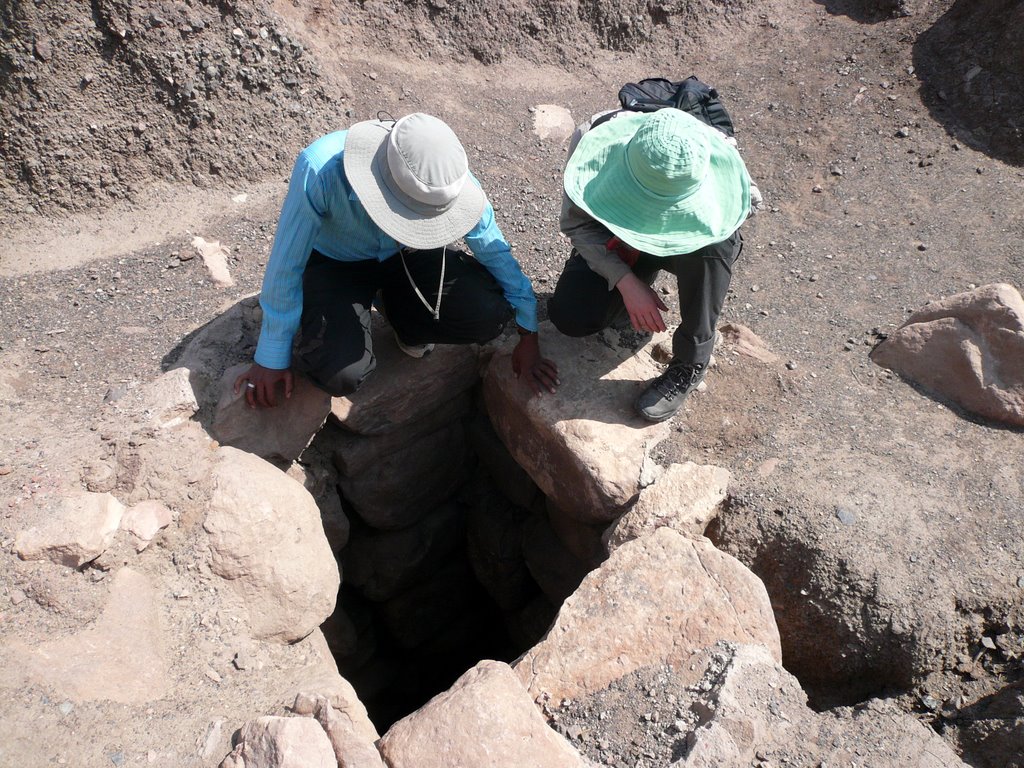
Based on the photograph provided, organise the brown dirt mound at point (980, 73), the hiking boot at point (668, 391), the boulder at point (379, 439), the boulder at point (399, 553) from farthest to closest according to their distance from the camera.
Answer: the brown dirt mound at point (980, 73) → the boulder at point (399, 553) → the boulder at point (379, 439) → the hiking boot at point (668, 391)

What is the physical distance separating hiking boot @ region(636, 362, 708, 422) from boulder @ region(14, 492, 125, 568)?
163 centimetres

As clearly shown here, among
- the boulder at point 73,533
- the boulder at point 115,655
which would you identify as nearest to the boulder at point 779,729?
the boulder at point 115,655

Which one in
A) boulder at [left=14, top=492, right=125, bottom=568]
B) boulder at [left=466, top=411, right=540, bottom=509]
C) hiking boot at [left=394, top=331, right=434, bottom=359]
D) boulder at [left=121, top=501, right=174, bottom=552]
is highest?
hiking boot at [left=394, top=331, right=434, bottom=359]

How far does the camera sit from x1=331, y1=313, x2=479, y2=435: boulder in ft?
9.34

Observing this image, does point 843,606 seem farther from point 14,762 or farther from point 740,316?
point 14,762

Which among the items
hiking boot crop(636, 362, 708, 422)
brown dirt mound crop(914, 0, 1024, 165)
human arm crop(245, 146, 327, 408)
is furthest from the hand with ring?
brown dirt mound crop(914, 0, 1024, 165)

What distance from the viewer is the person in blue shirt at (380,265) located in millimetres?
1988

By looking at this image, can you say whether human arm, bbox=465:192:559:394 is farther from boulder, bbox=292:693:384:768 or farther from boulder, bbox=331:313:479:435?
boulder, bbox=292:693:384:768

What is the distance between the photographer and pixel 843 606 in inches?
93.1

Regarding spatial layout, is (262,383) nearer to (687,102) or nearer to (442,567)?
(687,102)

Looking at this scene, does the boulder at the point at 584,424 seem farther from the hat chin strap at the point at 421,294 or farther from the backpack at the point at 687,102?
the backpack at the point at 687,102

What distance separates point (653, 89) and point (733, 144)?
376mm

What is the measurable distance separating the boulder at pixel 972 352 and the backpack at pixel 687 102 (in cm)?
105

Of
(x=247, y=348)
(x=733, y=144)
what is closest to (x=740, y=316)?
(x=733, y=144)
